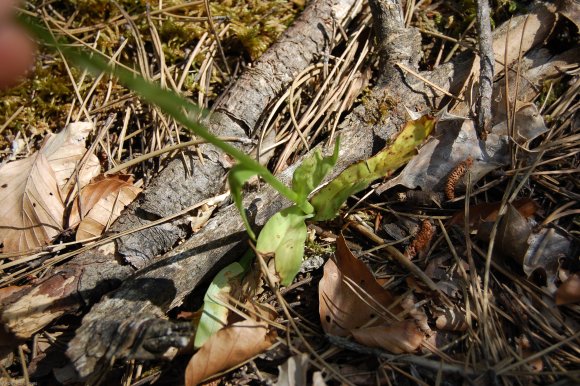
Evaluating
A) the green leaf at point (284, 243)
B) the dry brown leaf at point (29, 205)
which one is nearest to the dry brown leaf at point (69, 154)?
the dry brown leaf at point (29, 205)

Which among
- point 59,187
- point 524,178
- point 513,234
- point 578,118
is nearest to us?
point 513,234

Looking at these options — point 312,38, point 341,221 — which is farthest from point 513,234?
point 312,38

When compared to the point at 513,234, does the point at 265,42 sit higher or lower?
higher

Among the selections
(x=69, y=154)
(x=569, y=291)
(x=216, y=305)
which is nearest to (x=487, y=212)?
(x=569, y=291)

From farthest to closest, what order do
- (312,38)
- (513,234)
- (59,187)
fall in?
(312,38) → (59,187) → (513,234)

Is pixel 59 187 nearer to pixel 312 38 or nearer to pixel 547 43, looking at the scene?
pixel 312 38

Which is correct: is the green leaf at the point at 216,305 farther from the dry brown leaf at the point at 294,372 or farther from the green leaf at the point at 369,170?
the green leaf at the point at 369,170
